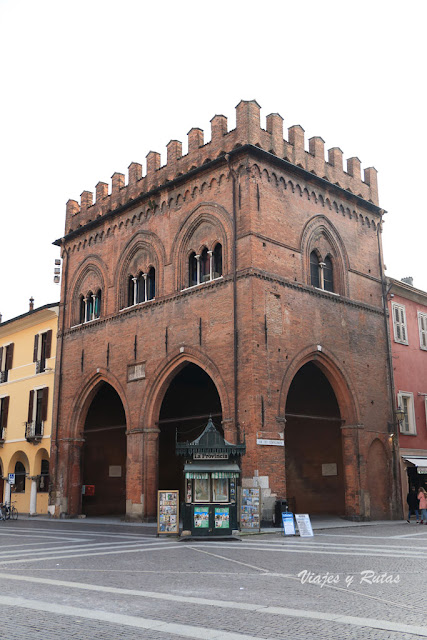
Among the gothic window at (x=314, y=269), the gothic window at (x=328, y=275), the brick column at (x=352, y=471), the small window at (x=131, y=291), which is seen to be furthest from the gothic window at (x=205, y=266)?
the brick column at (x=352, y=471)

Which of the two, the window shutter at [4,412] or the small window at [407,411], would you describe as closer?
the small window at [407,411]

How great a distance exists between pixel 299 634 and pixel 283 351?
1411cm

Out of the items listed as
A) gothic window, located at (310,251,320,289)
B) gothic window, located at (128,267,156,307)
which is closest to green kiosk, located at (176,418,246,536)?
gothic window, located at (310,251,320,289)

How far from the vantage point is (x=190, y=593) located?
8.30 m

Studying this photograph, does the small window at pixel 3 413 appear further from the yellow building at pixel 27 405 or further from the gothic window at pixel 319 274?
the gothic window at pixel 319 274

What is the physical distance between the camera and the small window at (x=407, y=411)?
2466cm

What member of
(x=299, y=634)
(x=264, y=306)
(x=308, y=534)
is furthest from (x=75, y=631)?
(x=264, y=306)

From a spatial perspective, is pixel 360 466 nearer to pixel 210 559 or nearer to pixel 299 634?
pixel 210 559

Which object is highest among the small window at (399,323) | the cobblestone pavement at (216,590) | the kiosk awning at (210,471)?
the small window at (399,323)

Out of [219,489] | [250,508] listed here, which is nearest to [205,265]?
[219,489]

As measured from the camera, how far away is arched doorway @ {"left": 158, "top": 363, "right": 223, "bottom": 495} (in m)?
27.0

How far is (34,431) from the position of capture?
2852 centimetres

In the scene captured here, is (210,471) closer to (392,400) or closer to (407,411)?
(392,400)

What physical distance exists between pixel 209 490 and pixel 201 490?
0.67 ft
